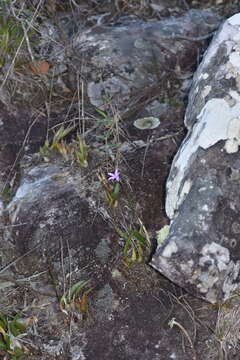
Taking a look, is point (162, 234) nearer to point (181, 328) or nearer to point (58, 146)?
point (181, 328)

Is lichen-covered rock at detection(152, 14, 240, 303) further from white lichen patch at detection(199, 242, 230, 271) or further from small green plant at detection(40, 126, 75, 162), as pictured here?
small green plant at detection(40, 126, 75, 162)

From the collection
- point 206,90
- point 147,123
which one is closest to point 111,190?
point 147,123

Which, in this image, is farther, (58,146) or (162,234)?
(58,146)

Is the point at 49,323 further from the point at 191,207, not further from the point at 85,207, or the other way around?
the point at 191,207

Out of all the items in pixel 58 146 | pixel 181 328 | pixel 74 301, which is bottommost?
pixel 181 328

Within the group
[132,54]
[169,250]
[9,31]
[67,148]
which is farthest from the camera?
[132,54]

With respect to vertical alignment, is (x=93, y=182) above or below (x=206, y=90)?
below

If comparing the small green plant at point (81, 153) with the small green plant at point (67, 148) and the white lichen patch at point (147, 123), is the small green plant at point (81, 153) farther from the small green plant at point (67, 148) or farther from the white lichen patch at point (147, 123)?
the white lichen patch at point (147, 123)
